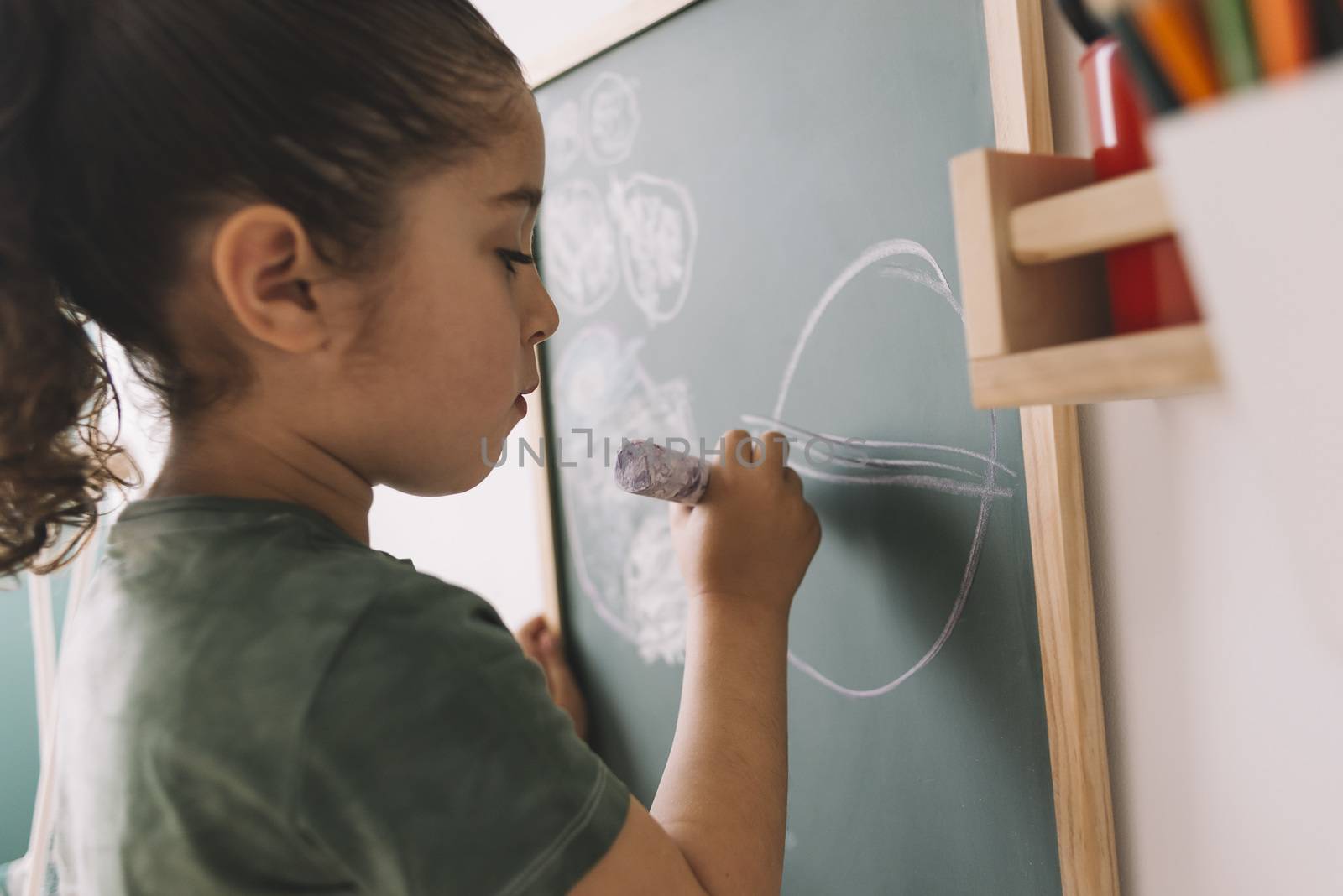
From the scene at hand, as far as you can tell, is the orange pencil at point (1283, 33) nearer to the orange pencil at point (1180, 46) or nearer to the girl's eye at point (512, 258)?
the orange pencil at point (1180, 46)

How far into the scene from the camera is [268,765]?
375 millimetres

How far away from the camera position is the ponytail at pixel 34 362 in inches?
16.9

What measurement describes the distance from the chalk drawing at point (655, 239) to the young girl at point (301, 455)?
199 mm

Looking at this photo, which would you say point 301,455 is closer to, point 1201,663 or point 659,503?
point 659,503

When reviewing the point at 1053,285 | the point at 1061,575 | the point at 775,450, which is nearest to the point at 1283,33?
the point at 1053,285

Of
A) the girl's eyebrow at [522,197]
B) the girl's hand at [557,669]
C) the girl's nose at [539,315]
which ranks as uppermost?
the girl's eyebrow at [522,197]

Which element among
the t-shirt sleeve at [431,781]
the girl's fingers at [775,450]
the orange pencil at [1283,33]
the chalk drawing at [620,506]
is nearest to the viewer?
the orange pencil at [1283,33]

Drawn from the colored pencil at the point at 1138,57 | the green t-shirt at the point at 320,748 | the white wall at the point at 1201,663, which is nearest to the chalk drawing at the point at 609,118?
the white wall at the point at 1201,663

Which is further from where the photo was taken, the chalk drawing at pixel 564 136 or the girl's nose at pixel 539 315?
the chalk drawing at pixel 564 136

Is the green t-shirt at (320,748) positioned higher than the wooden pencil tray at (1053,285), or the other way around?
the wooden pencil tray at (1053,285)

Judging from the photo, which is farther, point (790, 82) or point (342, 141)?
point (790, 82)

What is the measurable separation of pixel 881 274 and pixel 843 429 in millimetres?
99

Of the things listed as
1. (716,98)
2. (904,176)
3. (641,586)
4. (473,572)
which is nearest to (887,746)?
(641,586)

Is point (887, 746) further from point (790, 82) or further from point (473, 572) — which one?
point (473, 572)
